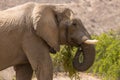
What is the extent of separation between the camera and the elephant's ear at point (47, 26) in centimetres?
794

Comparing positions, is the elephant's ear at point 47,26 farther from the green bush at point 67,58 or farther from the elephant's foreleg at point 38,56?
the green bush at point 67,58

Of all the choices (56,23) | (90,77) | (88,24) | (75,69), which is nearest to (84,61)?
(75,69)

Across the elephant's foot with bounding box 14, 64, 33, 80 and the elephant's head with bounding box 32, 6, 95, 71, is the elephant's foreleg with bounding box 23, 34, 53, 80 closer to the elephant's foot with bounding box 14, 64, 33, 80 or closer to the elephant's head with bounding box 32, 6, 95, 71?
the elephant's head with bounding box 32, 6, 95, 71

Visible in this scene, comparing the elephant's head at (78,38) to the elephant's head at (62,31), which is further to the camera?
the elephant's head at (78,38)

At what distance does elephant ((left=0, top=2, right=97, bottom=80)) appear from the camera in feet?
26.1

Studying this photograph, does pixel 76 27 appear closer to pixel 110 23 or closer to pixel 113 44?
pixel 113 44

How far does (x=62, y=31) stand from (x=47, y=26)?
1.14 feet

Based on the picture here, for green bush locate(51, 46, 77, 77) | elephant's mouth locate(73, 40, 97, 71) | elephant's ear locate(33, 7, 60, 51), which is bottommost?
green bush locate(51, 46, 77, 77)

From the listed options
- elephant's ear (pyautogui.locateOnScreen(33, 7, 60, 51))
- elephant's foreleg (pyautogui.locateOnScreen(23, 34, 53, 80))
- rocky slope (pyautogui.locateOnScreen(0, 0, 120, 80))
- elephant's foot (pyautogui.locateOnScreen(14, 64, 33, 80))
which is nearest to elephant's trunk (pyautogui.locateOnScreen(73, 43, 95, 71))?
elephant's ear (pyautogui.locateOnScreen(33, 7, 60, 51))

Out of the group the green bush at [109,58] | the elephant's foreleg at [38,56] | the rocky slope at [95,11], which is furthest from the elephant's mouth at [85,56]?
the rocky slope at [95,11]

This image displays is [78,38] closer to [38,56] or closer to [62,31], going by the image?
[62,31]

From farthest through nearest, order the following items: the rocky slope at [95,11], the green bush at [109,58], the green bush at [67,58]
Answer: the rocky slope at [95,11] < the green bush at [109,58] < the green bush at [67,58]

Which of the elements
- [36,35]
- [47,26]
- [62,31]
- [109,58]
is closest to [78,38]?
[62,31]

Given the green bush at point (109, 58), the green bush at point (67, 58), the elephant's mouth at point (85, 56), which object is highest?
the elephant's mouth at point (85, 56)
